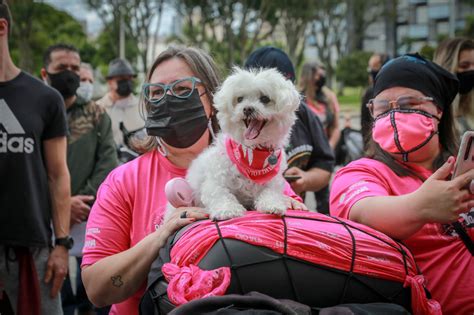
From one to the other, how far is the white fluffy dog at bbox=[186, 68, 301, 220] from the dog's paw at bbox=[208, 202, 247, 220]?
143mm

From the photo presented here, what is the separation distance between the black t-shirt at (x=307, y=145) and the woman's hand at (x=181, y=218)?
2.45 m

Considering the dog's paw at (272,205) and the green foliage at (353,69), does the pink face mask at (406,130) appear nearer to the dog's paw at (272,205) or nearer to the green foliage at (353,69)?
the dog's paw at (272,205)

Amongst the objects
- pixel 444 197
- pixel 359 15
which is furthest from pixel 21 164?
pixel 359 15

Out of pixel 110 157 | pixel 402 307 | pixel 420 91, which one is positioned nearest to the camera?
pixel 402 307

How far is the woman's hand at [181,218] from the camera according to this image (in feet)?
→ 6.85

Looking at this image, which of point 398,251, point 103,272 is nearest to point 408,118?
point 398,251

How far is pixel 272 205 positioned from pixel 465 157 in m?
0.68

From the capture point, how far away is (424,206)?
2.05m

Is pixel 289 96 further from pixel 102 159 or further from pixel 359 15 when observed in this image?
pixel 359 15

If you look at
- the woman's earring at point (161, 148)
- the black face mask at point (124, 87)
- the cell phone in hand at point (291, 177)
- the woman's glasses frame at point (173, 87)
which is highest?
the woman's glasses frame at point (173, 87)

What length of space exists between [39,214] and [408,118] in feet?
7.03

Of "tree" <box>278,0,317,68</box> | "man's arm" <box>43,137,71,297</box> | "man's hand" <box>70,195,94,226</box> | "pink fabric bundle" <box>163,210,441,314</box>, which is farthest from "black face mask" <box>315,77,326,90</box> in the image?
"tree" <box>278,0,317,68</box>

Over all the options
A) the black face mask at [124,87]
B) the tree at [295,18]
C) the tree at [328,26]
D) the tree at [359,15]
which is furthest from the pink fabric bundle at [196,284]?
the tree at [359,15]

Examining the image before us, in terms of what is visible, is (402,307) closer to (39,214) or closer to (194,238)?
(194,238)
